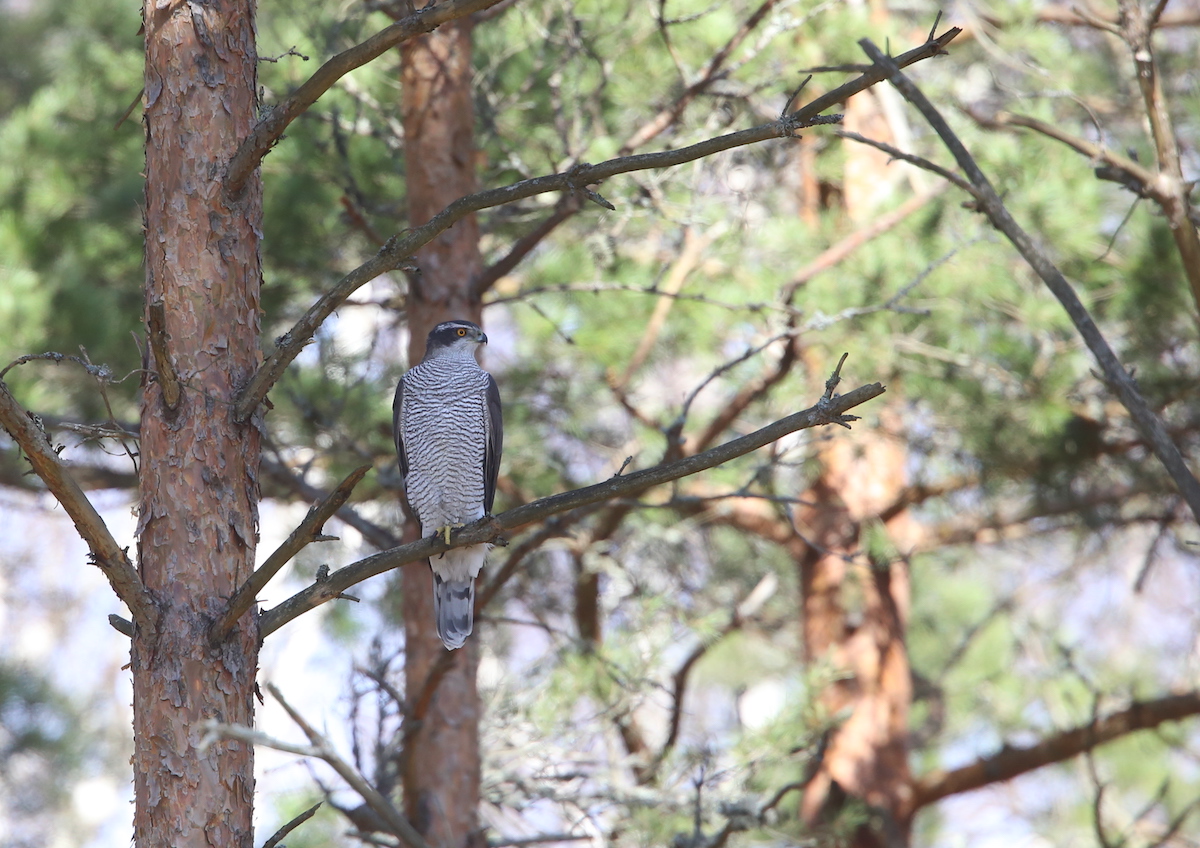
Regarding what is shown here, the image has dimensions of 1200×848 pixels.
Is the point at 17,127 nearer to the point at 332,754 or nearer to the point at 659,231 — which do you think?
the point at 659,231

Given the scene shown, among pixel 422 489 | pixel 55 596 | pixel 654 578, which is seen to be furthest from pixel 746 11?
pixel 55 596

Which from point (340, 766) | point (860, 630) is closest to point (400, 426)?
point (340, 766)

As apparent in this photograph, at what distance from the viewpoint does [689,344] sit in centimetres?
797

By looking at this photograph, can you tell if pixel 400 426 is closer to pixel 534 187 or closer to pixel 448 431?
pixel 448 431

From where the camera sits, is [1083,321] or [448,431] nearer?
[1083,321]

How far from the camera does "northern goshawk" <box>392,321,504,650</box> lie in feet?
16.6

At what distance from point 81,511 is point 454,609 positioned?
219cm

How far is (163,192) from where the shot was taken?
3.09m

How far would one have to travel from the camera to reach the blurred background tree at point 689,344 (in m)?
5.86

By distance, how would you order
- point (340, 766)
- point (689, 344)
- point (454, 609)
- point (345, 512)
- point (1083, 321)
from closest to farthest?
point (340, 766) < point (1083, 321) < point (454, 609) < point (345, 512) < point (689, 344)

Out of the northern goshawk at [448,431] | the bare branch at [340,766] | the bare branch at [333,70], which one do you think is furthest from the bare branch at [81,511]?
the northern goshawk at [448,431]

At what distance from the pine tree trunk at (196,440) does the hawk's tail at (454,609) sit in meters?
1.75

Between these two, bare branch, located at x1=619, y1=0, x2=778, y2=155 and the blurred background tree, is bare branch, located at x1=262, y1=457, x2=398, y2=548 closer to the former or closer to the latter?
the blurred background tree

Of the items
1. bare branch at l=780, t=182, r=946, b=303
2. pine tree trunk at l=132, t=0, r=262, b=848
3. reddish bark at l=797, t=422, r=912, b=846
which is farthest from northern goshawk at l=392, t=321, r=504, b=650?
reddish bark at l=797, t=422, r=912, b=846
